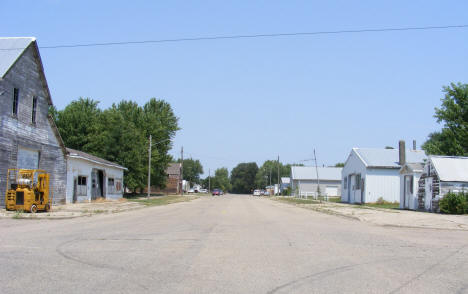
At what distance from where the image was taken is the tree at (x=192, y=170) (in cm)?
15364

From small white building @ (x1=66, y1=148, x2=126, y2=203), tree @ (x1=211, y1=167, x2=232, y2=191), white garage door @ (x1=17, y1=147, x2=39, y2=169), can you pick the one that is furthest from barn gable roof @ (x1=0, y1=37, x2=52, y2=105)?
tree @ (x1=211, y1=167, x2=232, y2=191)

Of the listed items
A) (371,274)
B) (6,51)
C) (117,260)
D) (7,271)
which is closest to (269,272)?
(371,274)

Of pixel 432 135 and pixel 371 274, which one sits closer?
→ pixel 371 274

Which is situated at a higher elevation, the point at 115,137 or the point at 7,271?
the point at 115,137

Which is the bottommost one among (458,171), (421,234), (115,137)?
(421,234)

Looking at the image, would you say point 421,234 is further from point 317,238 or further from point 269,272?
point 269,272

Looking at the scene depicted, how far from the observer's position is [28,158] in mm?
28203

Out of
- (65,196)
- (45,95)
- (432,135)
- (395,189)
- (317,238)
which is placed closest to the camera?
(317,238)

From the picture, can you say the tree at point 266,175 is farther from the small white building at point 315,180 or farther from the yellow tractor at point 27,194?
the yellow tractor at point 27,194

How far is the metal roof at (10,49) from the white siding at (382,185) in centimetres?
3419

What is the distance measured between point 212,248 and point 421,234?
30.0 feet

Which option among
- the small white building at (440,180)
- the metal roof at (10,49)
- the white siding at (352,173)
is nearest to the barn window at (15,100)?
the metal roof at (10,49)

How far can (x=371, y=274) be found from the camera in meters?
8.62

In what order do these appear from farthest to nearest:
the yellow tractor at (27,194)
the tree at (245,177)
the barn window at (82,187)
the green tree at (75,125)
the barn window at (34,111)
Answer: the tree at (245,177)
the green tree at (75,125)
the barn window at (82,187)
the barn window at (34,111)
the yellow tractor at (27,194)
